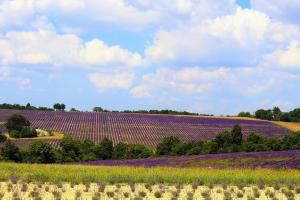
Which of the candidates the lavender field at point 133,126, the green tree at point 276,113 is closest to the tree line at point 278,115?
the green tree at point 276,113

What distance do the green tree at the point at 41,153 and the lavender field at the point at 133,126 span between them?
18.7m

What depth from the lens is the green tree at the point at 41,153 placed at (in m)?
53.1

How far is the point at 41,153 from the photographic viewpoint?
5344 cm

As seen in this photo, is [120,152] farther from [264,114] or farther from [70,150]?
[264,114]

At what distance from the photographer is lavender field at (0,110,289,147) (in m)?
85.4

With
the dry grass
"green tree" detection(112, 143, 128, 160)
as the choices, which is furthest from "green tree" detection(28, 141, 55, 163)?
the dry grass

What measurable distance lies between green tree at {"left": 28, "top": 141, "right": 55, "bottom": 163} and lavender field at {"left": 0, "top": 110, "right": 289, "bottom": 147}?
18704 mm

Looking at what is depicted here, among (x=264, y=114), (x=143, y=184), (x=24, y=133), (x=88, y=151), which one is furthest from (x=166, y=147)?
(x=264, y=114)

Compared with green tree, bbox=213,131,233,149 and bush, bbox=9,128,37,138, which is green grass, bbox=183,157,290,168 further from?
bush, bbox=9,128,37,138

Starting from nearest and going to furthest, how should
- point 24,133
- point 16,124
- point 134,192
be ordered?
1. point 134,192
2. point 24,133
3. point 16,124

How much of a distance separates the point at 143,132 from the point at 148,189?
69042 millimetres

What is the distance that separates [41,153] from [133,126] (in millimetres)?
46375

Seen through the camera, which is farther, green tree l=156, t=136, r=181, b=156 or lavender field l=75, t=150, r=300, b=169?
green tree l=156, t=136, r=181, b=156

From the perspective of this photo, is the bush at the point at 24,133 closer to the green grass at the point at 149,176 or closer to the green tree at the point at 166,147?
the green tree at the point at 166,147
